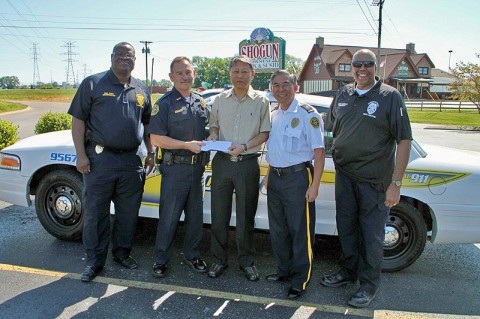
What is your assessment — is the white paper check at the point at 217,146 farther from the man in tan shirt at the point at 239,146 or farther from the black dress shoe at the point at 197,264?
the black dress shoe at the point at 197,264

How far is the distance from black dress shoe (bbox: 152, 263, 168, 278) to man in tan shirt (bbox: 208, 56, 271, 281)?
42 centimetres

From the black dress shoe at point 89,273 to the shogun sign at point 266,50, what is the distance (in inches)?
217

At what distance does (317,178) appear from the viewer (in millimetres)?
3268

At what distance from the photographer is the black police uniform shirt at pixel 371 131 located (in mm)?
3100

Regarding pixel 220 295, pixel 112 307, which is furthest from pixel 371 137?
pixel 112 307

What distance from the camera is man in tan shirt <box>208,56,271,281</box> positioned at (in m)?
3.47

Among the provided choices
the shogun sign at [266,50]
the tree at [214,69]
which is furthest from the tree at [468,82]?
the tree at [214,69]

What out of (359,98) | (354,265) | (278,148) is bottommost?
(354,265)

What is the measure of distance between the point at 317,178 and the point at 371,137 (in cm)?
51

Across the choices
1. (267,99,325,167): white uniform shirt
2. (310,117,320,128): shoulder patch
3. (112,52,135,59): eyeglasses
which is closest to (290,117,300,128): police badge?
(267,99,325,167): white uniform shirt

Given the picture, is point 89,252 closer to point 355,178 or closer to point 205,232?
point 205,232

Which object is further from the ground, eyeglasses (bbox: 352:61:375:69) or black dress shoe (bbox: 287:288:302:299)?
eyeglasses (bbox: 352:61:375:69)

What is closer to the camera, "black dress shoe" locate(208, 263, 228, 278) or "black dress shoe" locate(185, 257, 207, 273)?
"black dress shoe" locate(208, 263, 228, 278)

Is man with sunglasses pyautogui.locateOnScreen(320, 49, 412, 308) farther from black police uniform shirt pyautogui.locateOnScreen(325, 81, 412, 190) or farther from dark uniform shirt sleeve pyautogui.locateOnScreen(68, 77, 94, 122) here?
dark uniform shirt sleeve pyautogui.locateOnScreen(68, 77, 94, 122)
